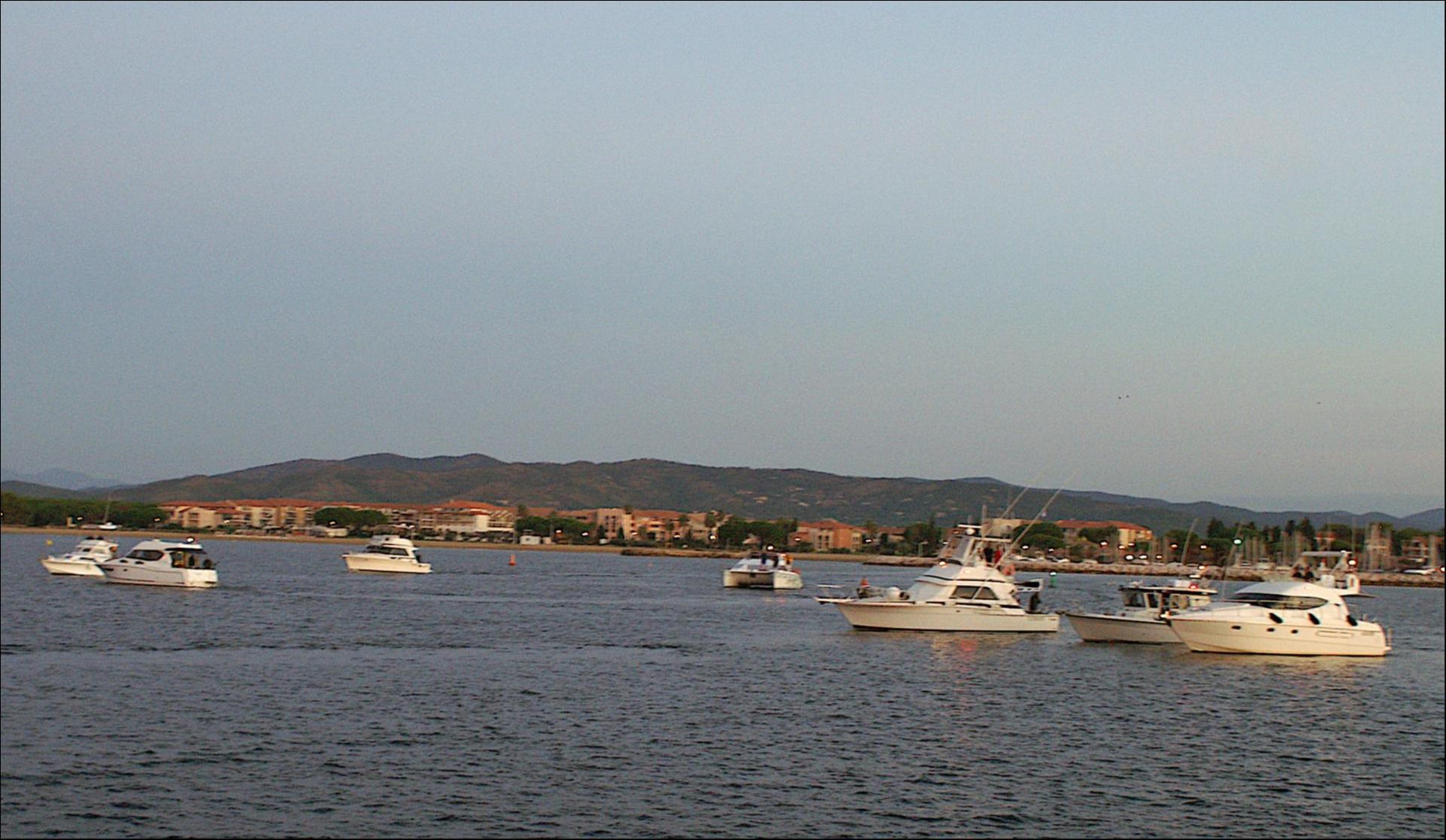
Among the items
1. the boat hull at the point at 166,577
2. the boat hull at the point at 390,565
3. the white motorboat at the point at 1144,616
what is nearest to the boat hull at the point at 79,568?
the boat hull at the point at 166,577

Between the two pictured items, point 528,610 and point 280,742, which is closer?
point 280,742

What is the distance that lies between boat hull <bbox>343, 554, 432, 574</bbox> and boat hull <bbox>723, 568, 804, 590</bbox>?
27370mm

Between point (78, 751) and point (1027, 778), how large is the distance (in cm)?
2107

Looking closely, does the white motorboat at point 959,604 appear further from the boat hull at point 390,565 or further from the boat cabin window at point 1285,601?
the boat hull at point 390,565

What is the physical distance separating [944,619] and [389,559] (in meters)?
69.6

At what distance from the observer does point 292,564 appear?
136m

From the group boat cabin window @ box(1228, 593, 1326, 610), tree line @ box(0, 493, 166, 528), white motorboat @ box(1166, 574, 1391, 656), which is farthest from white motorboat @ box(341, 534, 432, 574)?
boat cabin window @ box(1228, 593, 1326, 610)

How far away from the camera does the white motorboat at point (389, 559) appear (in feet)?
381

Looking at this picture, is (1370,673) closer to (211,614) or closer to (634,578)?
(211,614)

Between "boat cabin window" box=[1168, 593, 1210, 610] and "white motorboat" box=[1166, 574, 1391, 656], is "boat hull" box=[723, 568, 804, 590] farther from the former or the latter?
"white motorboat" box=[1166, 574, 1391, 656]

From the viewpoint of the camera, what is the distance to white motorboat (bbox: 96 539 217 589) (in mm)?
79562

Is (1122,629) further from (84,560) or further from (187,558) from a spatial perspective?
(84,560)

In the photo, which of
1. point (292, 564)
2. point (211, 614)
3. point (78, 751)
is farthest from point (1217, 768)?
point (292, 564)

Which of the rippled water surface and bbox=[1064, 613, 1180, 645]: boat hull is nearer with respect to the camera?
the rippled water surface
